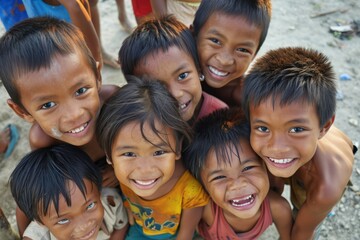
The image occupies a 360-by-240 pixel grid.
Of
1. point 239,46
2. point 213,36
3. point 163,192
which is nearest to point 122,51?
point 213,36

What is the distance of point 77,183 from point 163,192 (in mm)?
407

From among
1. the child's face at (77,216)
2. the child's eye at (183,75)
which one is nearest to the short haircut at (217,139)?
the child's eye at (183,75)

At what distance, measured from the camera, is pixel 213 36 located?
6.59ft

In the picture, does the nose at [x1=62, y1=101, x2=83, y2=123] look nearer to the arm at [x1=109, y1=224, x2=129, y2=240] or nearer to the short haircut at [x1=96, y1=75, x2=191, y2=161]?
→ the short haircut at [x1=96, y1=75, x2=191, y2=161]

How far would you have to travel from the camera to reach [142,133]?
5.10ft

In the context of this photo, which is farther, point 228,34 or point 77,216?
point 228,34

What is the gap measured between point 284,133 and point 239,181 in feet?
0.99

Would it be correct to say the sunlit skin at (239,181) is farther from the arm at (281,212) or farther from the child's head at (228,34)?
the child's head at (228,34)

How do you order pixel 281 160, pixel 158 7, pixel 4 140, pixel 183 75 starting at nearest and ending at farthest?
pixel 281 160 < pixel 183 75 < pixel 158 7 < pixel 4 140

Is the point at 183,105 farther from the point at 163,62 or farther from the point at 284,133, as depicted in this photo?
the point at 284,133

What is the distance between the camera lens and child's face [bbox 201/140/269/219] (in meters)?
1.68

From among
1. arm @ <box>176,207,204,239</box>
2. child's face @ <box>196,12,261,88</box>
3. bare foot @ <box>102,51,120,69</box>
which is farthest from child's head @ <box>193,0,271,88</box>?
bare foot @ <box>102,51,120,69</box>

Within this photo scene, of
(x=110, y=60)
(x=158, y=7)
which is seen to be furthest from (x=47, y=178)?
(x=110, y=60)

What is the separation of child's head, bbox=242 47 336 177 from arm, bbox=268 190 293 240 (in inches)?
11.0
